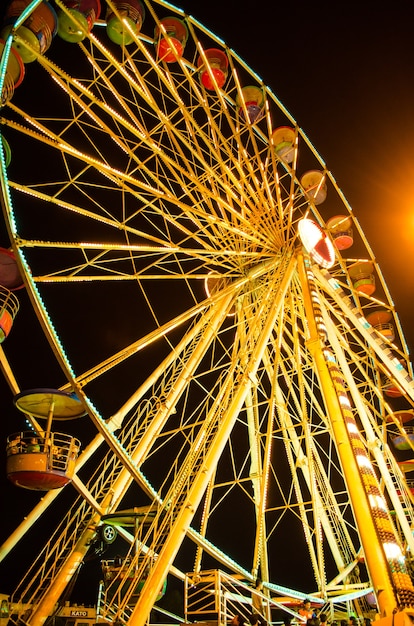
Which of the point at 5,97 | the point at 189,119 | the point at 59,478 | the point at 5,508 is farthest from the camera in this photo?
the point at 5,508

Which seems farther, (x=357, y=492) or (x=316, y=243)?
(x=316, y=243)

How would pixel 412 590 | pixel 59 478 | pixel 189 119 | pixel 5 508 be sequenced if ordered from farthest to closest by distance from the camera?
pixel 5 508
pixel 189 119
pixel 59 478
pixel 412 590

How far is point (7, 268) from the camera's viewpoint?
26.1 ft

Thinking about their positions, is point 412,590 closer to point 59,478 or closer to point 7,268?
point 59,478

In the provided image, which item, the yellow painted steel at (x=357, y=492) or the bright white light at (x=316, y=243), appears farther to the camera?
the bright white light at (x=316, y=243)

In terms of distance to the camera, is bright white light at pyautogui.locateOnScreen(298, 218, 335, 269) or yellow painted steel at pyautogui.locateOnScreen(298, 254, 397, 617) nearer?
yellow painted steel at pyautogui.locateOnScreen(298, 254, 397, 617)

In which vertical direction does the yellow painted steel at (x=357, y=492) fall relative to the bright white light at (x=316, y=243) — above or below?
below

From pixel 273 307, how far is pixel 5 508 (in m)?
17.8

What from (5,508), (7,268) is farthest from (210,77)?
(5,508)

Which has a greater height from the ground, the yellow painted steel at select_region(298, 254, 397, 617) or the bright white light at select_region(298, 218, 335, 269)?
the bright white light at select_region(298, 218, 335, 269)

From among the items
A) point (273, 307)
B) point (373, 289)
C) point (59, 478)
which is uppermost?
point (373, 289)

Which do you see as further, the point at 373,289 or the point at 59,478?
the point at 373,289

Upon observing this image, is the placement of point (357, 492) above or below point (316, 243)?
below

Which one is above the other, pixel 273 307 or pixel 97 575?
pixel 273 307
